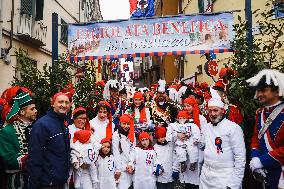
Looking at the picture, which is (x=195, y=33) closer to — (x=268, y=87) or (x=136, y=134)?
(x=136, y=134)

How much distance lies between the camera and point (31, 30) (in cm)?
1447

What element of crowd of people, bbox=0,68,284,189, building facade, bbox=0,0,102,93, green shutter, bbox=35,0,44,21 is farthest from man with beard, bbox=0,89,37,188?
green shutter, bbox=35,0,44,21

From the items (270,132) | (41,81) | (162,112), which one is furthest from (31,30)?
(270,132)

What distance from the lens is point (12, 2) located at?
12938 millimetres

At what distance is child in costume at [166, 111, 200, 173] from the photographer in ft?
19.6

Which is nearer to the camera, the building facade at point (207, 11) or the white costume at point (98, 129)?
the white costume at point (98, 129)

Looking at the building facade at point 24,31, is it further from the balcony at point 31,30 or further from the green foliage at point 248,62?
the green foliage at point 248,62

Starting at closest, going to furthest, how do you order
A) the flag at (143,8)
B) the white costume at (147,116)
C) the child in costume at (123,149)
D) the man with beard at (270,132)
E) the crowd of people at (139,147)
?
the man with beard at (270,132) → the crowd of people at (139,147) → the child in costume at (123,149) → the white costume at (147,116) → the flag at (143,8)

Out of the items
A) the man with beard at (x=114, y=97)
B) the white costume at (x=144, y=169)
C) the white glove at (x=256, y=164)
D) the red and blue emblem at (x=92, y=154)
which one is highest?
the man with beard at (x=114, y=97)

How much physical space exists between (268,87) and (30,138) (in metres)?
2.89

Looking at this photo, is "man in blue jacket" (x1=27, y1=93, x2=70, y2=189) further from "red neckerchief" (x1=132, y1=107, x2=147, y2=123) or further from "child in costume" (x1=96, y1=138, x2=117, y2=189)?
"red neckerchief" (x1=132, y1=107, x2=147, y2=123)

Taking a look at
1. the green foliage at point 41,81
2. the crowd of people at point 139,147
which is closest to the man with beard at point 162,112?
the crowd of people at point 139,147

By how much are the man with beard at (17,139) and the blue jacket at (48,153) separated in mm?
325

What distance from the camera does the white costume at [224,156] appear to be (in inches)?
181
